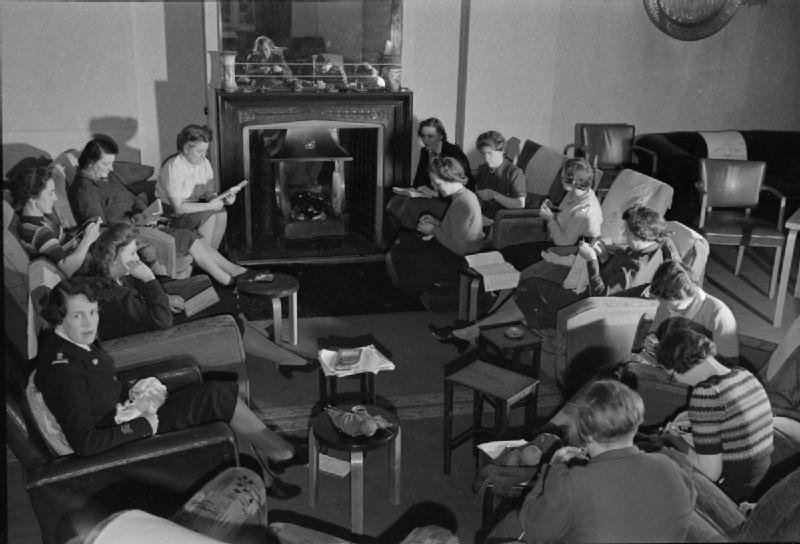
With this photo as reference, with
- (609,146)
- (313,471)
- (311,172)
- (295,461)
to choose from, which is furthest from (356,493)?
(609,146)

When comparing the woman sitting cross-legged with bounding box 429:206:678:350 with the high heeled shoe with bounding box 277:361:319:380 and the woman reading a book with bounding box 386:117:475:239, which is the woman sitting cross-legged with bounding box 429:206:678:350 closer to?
the high heeled shoe with bounding box 277:361:319:380

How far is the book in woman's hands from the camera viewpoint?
14.7 ft

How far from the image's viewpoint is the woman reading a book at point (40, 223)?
458cm

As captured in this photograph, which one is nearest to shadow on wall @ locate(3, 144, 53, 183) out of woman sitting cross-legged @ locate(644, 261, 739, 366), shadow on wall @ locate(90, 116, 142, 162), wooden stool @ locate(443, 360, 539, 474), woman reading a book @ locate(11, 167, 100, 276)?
shadow on wall @ locate(90, 116, 142, 162)

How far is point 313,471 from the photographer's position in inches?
138

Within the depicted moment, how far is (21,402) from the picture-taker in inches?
120

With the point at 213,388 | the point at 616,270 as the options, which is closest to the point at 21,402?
the point at 213,388

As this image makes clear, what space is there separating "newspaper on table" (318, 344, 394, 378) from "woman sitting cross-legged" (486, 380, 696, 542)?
1.39 m

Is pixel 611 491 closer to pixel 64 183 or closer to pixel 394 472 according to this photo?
pixel 394 472

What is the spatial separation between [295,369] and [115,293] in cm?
119

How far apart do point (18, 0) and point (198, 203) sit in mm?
2332

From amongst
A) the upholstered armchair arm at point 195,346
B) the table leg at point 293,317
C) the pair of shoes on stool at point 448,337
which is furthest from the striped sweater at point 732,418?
the table leg at point 293,317

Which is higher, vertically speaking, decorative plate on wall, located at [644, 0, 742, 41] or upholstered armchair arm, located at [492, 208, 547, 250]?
decorative plate on wall, located at [644, 0, 742, 41]

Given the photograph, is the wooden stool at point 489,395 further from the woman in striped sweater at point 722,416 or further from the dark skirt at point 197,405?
the dark skirt at point 197,405
